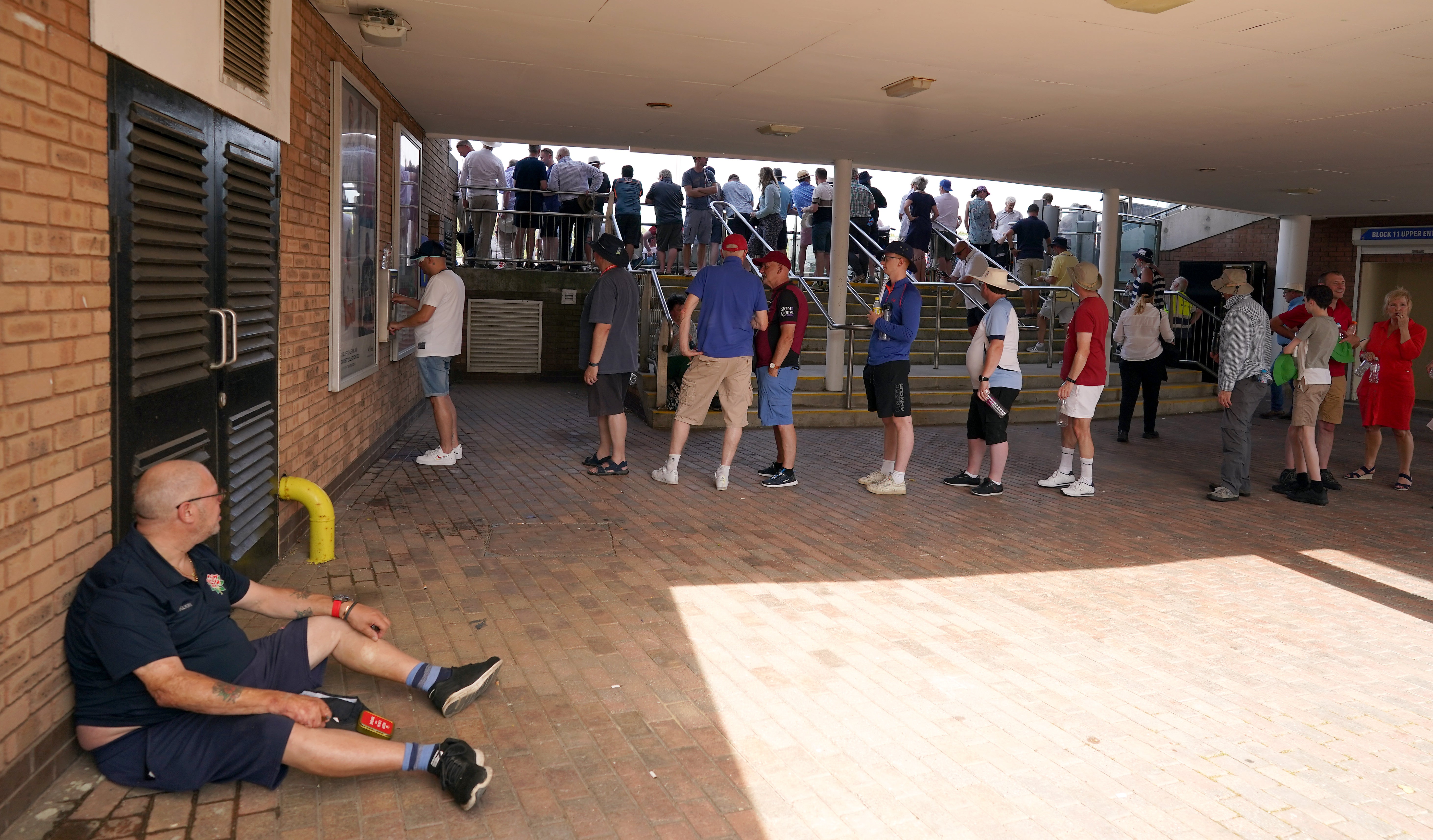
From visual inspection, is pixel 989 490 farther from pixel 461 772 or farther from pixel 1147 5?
pixel 461 772

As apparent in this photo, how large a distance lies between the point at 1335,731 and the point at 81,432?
14.4 feet

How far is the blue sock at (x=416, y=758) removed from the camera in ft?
9.72

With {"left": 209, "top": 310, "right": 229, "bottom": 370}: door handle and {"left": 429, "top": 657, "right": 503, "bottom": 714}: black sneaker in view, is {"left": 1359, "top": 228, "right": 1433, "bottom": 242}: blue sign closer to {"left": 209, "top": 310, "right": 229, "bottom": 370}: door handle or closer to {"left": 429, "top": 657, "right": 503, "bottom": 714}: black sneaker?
{"left": 429, "top": 657, "right": 503, "bottom": 714}: black sneaker

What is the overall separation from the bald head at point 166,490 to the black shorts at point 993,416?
594 cm

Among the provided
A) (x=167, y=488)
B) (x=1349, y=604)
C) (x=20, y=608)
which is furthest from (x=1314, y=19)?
(x=20, y=608)

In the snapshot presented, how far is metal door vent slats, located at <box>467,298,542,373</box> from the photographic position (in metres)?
15.7

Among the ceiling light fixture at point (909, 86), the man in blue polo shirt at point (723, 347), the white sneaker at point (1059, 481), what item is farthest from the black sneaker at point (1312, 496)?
the man in blue polo shirt at point (723, 347)

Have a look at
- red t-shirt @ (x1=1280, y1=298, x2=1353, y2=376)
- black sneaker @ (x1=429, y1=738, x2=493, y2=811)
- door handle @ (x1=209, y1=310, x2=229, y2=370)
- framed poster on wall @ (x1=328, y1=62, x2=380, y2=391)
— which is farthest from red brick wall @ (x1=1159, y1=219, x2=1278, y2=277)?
black sneaker @ (x1=429, y1=738, x2=493, y2=811)

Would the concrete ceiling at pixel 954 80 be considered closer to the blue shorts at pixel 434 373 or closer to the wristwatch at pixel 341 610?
the blue shorts at pixel 434 373

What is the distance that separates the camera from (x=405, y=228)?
9.34 metres

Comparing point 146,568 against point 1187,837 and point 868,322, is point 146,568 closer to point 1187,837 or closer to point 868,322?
point 1187,837

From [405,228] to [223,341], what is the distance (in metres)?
5.50

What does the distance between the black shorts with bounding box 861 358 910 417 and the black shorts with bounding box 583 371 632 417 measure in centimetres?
193

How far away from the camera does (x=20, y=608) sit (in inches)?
108
